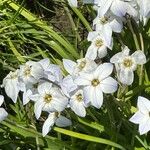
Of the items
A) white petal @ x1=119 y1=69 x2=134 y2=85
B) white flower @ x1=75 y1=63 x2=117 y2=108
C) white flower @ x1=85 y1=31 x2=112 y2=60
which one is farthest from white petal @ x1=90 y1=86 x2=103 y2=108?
white flower @ x1=85 y1=31 x2=112 y2=60

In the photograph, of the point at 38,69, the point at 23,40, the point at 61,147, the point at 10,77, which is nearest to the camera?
the point at 38,69

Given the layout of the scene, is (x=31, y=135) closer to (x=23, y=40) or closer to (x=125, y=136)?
(x=125, y=136)

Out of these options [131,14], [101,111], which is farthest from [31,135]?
[131,14]

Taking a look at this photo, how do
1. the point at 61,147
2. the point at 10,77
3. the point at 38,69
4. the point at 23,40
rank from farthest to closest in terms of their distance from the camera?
1. the point at 23,40
2. the point at 61,147
3. the point at 10,77
4. the point at 38,69

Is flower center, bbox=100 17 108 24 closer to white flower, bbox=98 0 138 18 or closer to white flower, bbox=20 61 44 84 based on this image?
white flower, bbox=98 0 138 18

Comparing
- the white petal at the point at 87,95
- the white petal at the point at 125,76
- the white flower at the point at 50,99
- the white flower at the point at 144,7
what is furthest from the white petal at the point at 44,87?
the white flower at the point at 144,7

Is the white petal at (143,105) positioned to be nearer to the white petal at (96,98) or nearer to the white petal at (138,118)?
the white petal at (138,118)

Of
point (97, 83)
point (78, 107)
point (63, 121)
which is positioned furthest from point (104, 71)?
point (63, 121)
